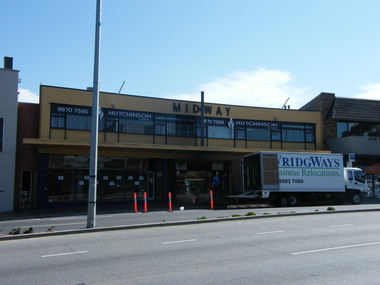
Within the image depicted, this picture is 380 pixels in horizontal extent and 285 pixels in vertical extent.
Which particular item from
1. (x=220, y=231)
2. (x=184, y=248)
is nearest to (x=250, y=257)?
(x=184, y=248)

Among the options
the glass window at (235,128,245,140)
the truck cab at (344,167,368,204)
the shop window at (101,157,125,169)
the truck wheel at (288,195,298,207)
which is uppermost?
the glass window at (235,128,245,140)

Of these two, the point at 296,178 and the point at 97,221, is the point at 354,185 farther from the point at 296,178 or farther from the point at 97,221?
the point at 97,221

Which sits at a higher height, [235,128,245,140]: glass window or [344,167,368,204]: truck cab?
[235,128,245,140]: glass window

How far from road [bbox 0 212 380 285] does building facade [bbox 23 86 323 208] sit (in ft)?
38.3

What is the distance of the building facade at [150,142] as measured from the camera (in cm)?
2230

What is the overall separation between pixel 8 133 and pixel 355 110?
25892mm

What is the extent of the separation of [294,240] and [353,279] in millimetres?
3674

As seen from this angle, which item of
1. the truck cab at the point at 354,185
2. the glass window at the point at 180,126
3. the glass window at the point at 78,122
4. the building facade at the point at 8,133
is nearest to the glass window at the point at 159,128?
the glass window at the point at 180,126

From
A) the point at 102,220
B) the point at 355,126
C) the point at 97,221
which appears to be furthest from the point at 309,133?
the point at 97,221

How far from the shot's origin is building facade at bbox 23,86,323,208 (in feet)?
73.2

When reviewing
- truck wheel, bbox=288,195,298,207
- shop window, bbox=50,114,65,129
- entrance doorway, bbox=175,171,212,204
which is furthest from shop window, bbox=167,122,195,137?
truck wheel, bbox=288,195,298,207

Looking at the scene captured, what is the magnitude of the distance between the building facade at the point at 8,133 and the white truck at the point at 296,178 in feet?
44.8

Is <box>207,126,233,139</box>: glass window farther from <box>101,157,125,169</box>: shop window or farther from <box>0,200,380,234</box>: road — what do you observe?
<box>0,200,380,234</box>: road

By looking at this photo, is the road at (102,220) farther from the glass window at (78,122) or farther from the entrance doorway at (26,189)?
the glass window at (78,122)
